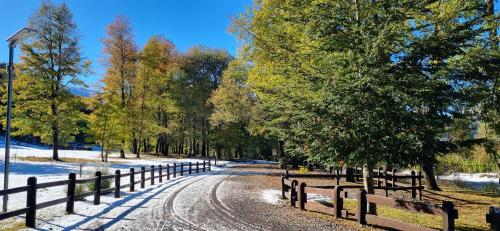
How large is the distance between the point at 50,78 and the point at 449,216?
32.5 m

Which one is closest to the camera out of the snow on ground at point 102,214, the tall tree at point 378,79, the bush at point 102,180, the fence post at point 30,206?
the fence post at point 30,206

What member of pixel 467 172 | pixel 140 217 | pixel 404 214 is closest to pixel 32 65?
pixel 140 217

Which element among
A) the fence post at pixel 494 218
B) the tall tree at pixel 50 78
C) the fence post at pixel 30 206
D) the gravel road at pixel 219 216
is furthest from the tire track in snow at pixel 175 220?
the tall tree at pixel 50 78

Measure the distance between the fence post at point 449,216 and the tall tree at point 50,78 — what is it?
30749 mm

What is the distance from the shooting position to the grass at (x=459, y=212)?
1168 cm

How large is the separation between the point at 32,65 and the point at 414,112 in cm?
3091

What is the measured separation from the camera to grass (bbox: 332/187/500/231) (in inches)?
460

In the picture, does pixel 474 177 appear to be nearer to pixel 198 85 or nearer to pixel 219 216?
pixel 219 216

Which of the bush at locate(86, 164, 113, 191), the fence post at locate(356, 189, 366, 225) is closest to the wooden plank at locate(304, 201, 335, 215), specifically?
the fence post at locate(356, 189, 366, 225)

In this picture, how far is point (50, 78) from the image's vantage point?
→ 3275cm

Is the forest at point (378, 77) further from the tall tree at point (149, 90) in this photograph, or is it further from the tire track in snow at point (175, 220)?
the tall tree at point (149, 90)

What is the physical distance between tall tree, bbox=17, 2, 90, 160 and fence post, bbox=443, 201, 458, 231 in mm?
30749

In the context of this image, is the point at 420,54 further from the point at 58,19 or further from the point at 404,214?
the point at 58,19

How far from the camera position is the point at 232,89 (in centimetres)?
4209
